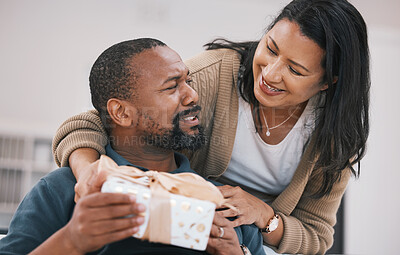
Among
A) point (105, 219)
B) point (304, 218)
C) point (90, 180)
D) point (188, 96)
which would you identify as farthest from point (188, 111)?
point (304, 218)

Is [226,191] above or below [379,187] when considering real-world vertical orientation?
above

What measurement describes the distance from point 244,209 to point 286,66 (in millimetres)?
431

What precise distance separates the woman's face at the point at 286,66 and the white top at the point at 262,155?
6.8 inches

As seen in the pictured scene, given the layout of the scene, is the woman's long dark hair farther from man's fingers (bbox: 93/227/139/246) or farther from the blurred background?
the blurred background

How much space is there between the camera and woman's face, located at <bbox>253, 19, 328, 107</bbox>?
51.9 inches

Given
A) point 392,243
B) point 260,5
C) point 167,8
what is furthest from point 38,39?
point 392,243

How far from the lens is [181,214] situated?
0.87 metres

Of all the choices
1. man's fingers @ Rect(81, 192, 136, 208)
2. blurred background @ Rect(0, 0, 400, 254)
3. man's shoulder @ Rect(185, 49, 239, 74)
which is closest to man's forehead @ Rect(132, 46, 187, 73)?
man's shoulder @ Rect(185, 49, 239, 74)

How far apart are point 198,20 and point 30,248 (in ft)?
11.0

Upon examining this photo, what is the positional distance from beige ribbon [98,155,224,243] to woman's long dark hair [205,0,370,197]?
24.7 inches

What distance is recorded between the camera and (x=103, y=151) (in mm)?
1267

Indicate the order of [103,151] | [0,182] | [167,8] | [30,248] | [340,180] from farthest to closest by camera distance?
[167,8]
[0,182]
[340,180]
[103,151]
[30,248]

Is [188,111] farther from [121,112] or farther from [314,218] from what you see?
[314,218]

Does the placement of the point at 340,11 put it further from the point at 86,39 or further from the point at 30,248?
the point at 86,39
